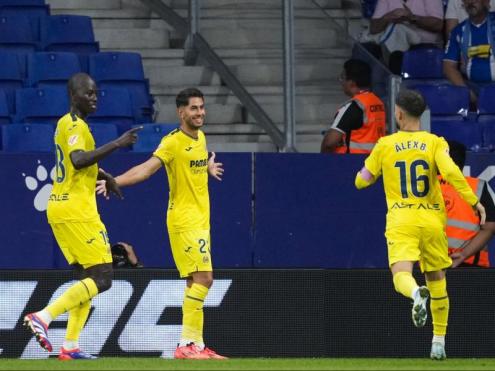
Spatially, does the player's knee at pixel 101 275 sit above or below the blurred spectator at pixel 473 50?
below

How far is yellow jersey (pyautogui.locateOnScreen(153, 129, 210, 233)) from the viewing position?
36.4 ft

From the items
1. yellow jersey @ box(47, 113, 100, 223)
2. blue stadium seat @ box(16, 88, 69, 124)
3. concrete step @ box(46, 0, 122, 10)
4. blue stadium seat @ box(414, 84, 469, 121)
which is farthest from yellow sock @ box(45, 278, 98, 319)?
concrete step @ box(46, 0, 122, 10)

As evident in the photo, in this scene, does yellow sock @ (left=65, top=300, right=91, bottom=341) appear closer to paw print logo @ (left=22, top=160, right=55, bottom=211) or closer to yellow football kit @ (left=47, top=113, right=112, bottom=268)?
yellow football kit @ (left=47, top=113, right=112, bottom=268)

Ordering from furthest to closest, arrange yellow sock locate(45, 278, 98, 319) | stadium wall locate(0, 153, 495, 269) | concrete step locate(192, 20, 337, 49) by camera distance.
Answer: concrete step locate(192, 20, 337, 49) → stadium wall locate(0, 153, 495, 269) → yellow sock locate(45, 278, 98, 319)

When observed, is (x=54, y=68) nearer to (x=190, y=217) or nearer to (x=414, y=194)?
(x=190, y=217)

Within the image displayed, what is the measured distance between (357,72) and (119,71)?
2787mm

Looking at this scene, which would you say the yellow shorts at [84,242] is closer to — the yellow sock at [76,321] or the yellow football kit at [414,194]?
the yellow sock at [76,321]

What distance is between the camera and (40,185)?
12.8 metres

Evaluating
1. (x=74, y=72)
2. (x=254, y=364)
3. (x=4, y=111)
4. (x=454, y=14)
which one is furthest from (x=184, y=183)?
(x=454, y=14)

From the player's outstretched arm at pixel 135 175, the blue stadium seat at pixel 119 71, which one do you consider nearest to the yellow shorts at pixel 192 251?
the player's outstretched arm at pixel 135 175

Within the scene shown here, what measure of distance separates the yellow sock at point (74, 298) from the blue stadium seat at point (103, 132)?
3.10m

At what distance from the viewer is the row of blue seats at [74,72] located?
48.6ft

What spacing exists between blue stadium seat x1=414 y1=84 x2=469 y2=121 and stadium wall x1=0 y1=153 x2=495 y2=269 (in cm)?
234

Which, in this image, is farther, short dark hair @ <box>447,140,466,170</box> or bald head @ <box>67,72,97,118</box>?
short dark hair @ <box>447,140,466,170</box>
